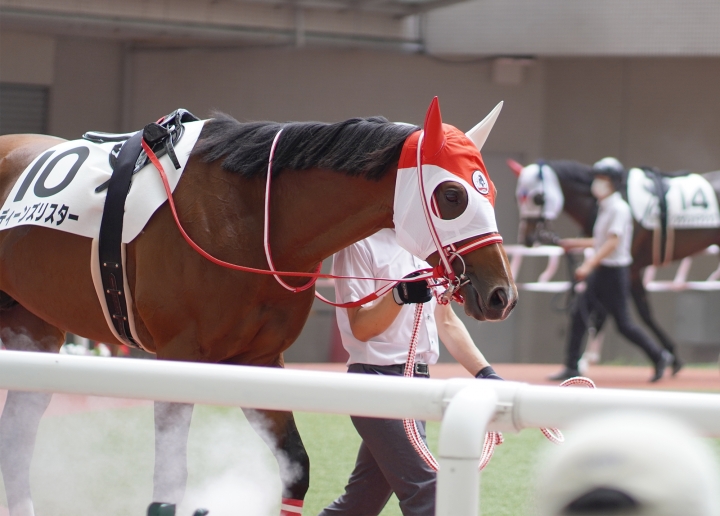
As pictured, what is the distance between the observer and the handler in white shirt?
2.60 meters

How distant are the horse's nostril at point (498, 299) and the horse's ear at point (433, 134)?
386 mm

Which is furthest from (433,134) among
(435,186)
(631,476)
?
(631,476)

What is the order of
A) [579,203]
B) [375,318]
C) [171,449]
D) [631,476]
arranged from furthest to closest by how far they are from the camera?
[579,203] < [375,318] < [171,449] < [631,476]

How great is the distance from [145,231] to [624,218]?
244 inches

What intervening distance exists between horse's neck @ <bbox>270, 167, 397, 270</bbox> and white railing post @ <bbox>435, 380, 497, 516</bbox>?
1.47m

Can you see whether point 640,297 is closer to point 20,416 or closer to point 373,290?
point 373,290

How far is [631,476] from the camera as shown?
0.78 meters

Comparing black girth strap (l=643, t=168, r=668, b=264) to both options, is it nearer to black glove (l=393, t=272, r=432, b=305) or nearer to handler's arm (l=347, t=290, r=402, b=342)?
handler's arm (l=347, t=290, r=402, b=342)

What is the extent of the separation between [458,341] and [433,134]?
735 millimetres

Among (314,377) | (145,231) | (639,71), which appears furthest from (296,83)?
(314,377)

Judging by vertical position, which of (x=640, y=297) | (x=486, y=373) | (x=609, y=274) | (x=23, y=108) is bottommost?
(x=640, y=297)

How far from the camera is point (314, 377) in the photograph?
120 centimetres

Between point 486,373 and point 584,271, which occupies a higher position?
point 486,373

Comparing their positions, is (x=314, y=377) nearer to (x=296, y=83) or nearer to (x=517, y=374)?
(x=517, y=374)
